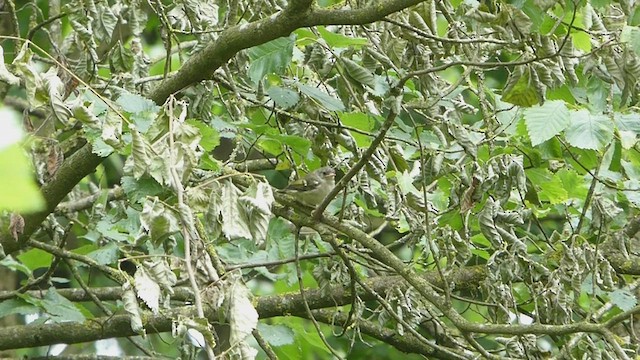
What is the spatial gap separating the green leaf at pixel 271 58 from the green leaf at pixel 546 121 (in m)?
0.88

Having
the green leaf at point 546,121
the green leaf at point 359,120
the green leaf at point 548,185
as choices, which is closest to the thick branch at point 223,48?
the green leaf at point 359,120

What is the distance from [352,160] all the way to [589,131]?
3.56ft

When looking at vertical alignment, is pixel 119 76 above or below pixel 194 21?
below

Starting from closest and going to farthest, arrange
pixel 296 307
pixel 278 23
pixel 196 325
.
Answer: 1. pixel 196 325
2. pixel 278 23
3. pixel 296 307

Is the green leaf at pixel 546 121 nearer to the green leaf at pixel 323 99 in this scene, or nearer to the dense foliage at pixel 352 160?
the dense foliage at pixel 352 160

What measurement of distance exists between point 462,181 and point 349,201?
483 mm

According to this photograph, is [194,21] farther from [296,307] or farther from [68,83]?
[296,307]

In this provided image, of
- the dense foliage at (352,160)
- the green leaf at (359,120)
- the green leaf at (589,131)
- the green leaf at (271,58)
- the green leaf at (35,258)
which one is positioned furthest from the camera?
the green leaf at (35,258)

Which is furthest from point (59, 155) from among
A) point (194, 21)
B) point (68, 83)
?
point (194, 21)

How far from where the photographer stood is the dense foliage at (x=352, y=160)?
2.14 meters

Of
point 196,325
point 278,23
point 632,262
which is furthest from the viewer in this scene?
point 632,262

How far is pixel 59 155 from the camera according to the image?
3238mm

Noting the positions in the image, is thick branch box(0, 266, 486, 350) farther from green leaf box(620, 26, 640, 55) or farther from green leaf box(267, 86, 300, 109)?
green leaf box(620, 26, 640, 55)

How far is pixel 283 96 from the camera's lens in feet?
10.3
